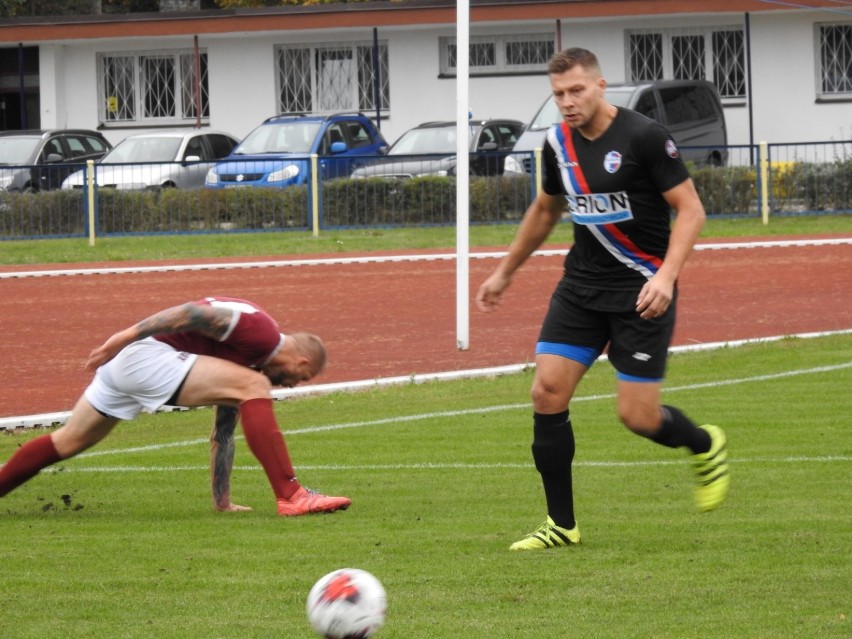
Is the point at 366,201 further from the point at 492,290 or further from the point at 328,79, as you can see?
the point at 492,290

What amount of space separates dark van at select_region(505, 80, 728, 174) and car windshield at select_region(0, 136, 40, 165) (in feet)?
29.2

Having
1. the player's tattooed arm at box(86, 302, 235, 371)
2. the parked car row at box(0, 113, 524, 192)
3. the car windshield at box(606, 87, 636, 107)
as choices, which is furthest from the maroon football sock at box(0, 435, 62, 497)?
the car windshield at box(606, 87, 636, 107)

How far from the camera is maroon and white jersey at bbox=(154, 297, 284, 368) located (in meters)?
7.55

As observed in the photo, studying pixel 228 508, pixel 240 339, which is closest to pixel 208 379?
pixel 240 339

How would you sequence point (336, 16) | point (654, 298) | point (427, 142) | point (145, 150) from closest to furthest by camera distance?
point (654, 298)
point (427, 142)
point (145, 150)
point (336, 16)

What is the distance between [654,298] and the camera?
6332mm

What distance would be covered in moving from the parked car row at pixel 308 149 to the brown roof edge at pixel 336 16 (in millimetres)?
3683

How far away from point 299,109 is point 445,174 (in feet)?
38.7

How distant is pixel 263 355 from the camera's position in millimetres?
7695

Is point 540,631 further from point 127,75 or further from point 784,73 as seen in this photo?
point 127,75

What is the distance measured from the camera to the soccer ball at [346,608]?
4246 mm

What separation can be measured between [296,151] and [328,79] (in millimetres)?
9207

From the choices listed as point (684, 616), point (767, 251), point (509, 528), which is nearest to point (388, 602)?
point (684, 616)

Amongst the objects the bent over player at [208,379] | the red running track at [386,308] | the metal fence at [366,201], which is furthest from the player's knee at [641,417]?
the metal fence at [366,201]
